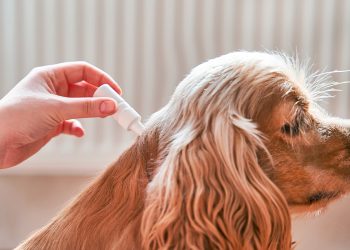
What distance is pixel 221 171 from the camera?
121cm

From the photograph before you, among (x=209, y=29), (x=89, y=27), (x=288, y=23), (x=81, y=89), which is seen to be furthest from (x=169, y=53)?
(x=81, y=89)

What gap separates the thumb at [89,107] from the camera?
1376mm

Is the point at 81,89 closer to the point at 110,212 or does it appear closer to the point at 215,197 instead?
the point at 110,212

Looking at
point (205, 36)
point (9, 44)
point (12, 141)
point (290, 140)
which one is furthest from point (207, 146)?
point (9, 44)

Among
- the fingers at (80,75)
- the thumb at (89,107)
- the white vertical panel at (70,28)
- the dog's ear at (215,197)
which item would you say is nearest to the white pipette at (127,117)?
the thumb at (89,107)

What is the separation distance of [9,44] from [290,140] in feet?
5.40

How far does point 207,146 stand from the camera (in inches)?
47.9

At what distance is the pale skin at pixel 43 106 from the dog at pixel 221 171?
172 millimetres

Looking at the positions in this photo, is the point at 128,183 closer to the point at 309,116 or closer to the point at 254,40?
the point at 309,116

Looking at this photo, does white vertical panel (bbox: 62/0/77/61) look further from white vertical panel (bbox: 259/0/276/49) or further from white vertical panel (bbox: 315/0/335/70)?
white vertical panel (bbox: 315/0/335/70)

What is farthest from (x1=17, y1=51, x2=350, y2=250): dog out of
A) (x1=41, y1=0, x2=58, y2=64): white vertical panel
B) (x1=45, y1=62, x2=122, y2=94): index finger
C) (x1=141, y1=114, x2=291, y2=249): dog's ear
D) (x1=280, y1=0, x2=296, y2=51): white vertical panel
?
(x1=41, y1=0, x2=58, y2=64): white vertical panel

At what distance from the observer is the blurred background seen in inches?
96.9

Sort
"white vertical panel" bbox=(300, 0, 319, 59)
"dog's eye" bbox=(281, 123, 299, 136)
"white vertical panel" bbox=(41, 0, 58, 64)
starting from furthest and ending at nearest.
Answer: "white vertical panel" bbox=(41, 0, 58, 64), "white vertical panel" bbox=(300, 0, 319, 59), "dog's eye" bbox=(281, 123, 299, 136)

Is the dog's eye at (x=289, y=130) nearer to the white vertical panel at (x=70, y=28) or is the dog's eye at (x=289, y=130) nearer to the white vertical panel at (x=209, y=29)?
the white vertical panel at (x=209, y=29)
